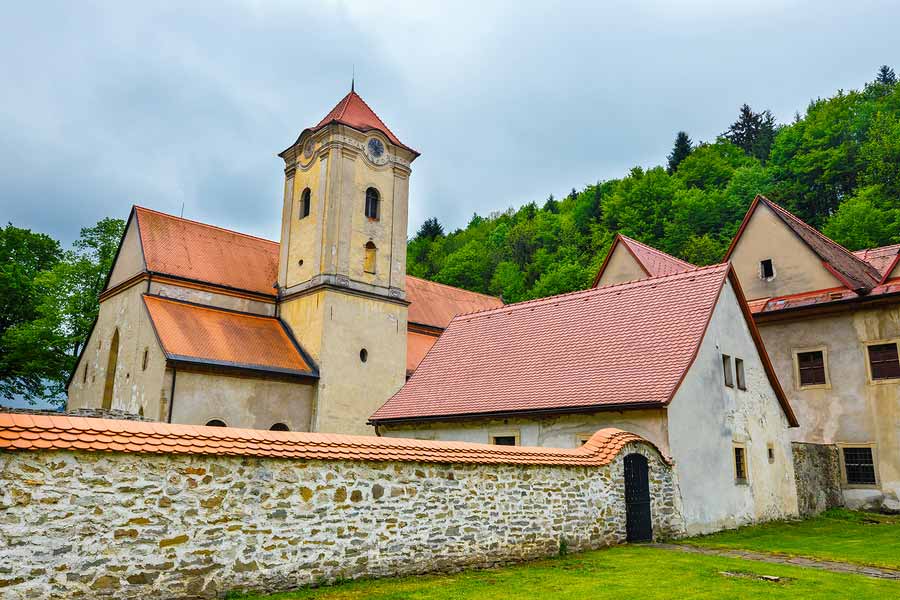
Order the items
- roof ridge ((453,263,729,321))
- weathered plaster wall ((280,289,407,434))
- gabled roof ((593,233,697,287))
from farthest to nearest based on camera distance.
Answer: weathered plaster wall ((280,289,407,434)) < gabled roof ((593,233,697,287)) < roof ridge ((453,263,729,321))

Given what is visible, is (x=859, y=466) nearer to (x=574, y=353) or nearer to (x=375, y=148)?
→ (x=574, y=353)

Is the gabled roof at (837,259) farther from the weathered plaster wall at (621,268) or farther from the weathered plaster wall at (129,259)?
the weathered plaster wall at (129,259)

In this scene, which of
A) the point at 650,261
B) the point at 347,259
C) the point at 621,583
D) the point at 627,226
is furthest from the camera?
the point at 627,226

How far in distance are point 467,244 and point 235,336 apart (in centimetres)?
5491

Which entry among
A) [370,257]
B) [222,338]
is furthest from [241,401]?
[370,257]

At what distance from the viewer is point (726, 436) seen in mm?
16984

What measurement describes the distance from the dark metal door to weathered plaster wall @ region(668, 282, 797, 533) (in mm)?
1382

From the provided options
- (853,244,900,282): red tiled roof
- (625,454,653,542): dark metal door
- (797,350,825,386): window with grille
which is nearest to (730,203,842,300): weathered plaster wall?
(797,350,825,386): window with grille

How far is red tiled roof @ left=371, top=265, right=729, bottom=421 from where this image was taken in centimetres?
1641

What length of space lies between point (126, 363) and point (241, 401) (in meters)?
4.86

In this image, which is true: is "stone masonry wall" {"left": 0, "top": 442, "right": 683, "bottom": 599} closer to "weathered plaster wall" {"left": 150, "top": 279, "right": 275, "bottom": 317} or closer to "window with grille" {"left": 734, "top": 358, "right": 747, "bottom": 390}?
"window with grille" {"left": 734, "top": 358, "right": 747, "bottom": 390}

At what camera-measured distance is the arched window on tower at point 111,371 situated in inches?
1129

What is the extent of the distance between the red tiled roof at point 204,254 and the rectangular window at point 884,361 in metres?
23.0

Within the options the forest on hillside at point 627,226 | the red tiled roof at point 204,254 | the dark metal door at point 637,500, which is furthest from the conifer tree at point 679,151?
the dark metal door at point 637,500
